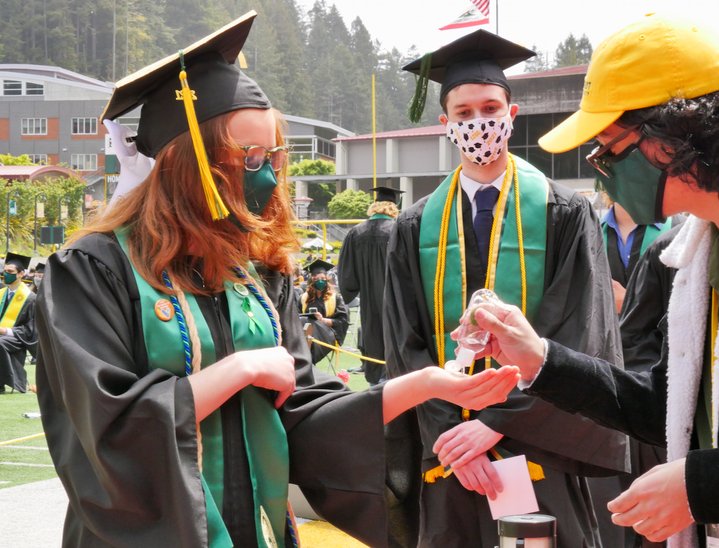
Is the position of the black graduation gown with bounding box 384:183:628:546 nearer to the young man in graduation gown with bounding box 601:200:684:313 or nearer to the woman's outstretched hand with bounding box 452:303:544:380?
the woman's outstretched hand with bounding box 452:303:544:380

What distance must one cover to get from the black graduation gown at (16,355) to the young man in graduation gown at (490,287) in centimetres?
1218

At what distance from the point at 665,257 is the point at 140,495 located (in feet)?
5.05

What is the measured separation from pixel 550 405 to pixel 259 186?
4.79ft

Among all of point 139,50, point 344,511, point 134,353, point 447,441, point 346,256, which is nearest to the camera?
point 134,353

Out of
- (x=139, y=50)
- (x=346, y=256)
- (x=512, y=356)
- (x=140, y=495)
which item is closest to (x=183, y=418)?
(x=140, y=495)

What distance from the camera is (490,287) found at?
3.91 meters

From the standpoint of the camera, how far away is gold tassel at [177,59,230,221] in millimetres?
2639

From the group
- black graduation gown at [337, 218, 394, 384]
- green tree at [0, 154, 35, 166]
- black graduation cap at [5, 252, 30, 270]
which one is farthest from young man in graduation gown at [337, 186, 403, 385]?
green tree at [0, 154, 35, 166]

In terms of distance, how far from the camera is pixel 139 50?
118 meters

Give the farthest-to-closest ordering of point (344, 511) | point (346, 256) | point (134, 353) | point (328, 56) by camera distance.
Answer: point (328, 56)
point (346, 256)
point (344, 511)
point (134, 353)

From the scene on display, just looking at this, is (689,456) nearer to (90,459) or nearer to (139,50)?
(90,459)

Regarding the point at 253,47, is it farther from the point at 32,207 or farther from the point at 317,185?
the point at 32,207

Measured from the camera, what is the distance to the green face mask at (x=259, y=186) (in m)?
2.75

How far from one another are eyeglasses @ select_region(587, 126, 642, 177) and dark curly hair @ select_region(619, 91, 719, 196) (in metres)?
0.10
